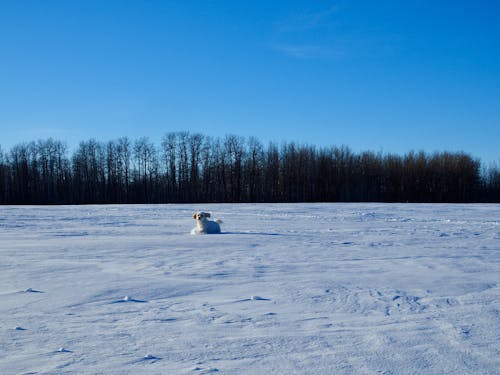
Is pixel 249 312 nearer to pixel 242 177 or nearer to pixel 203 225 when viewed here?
pixel 203 225

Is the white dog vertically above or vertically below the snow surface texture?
above

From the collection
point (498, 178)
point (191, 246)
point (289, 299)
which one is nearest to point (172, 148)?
point (498, 178)

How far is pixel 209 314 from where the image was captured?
3590 mm

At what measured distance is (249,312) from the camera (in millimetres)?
3650

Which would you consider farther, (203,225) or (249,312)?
(203,225)

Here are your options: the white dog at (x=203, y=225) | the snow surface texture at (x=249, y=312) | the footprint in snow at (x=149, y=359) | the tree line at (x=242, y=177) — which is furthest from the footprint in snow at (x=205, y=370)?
the tree line at (x=242, y=177)

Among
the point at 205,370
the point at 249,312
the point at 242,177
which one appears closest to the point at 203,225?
the point at 249,312

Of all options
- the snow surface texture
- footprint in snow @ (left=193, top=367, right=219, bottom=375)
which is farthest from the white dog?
footprint in snow @ (left=193, top=367, right=219, bottom=375)

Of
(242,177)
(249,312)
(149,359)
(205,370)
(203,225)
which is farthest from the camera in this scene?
(242,177)

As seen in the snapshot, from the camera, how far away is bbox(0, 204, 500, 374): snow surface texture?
260 cm

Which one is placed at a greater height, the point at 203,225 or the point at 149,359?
the point at 203,225

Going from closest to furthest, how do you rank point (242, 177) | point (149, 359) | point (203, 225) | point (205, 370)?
point (205, 370) < point (149, 359) < point (203, 225) < point (242, 177)

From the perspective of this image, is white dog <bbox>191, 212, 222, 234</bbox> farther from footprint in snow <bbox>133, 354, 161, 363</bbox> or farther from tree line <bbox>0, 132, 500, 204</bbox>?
tree line <bbox>0, 132, 500, 204</bbox>

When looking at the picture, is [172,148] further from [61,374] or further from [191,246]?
[61,374]
